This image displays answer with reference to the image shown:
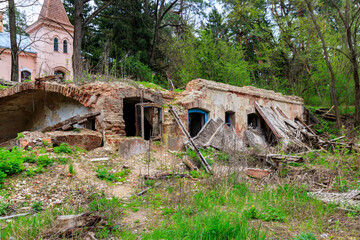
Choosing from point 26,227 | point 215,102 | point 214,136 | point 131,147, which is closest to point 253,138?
point 215,102

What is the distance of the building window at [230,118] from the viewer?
39.3ft

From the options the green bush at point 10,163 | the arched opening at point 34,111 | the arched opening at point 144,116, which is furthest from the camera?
the arched opening at point 34,111

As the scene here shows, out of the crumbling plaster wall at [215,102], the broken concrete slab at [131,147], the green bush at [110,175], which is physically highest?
the crumbling plaster wall at [215,102]

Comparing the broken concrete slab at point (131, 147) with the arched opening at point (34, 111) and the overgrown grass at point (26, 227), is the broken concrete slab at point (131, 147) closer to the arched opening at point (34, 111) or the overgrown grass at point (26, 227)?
the arched opening at point (34, 111)

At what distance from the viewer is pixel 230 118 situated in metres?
12.0

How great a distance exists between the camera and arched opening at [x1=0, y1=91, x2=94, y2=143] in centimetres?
979

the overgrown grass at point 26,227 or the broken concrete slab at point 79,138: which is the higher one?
the broken concrete slab at point 79,138

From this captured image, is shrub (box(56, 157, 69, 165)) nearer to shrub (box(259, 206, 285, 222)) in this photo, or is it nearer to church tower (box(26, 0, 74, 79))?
shrub (box(259, 206, 285, 222))

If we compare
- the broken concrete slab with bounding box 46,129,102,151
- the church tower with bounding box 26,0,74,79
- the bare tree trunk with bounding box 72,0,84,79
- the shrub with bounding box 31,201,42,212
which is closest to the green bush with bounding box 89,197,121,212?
the shrub with bounding box 31,201,42,212

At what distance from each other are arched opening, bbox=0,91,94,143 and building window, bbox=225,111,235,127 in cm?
592

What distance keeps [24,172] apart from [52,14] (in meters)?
21.5

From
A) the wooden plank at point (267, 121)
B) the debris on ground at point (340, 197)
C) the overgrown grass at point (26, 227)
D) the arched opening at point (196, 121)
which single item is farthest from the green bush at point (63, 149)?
the wooden plank at point (267, 121)

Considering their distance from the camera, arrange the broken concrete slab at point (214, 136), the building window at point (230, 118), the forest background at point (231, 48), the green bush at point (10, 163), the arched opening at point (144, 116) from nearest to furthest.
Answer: the green bush at point (10, 163) → the arched opening at point (144, 116) → the broken concrete slab at point (214, 136) → the building window at point (230, 118) → the forest background at point (231, 48)

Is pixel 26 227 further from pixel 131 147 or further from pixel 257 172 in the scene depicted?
pixel 257 172
